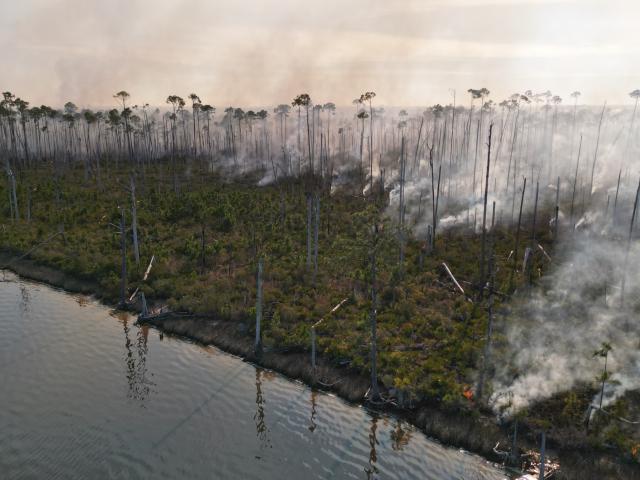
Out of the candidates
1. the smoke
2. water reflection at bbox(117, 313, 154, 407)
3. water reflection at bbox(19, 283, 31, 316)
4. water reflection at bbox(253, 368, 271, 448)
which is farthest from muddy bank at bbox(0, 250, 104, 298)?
the smoke

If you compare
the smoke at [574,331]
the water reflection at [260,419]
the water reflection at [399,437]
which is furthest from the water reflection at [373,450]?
the smoke at [574,331]

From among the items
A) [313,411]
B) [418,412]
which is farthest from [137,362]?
[418,412]

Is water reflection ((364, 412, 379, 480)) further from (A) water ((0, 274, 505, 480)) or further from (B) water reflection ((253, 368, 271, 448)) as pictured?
(B) water reflection ((253, 368, 271, 448))

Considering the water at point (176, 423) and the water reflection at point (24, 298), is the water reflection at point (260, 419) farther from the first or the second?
the water reflection at point (24, 298)

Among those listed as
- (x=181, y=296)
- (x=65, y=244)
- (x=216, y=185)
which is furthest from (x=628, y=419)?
(x=216, y=185)

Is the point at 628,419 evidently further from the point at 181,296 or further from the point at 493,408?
the point at 181,296

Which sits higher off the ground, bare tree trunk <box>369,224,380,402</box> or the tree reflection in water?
bare tree trunk <box>369,224,380,402</box>
